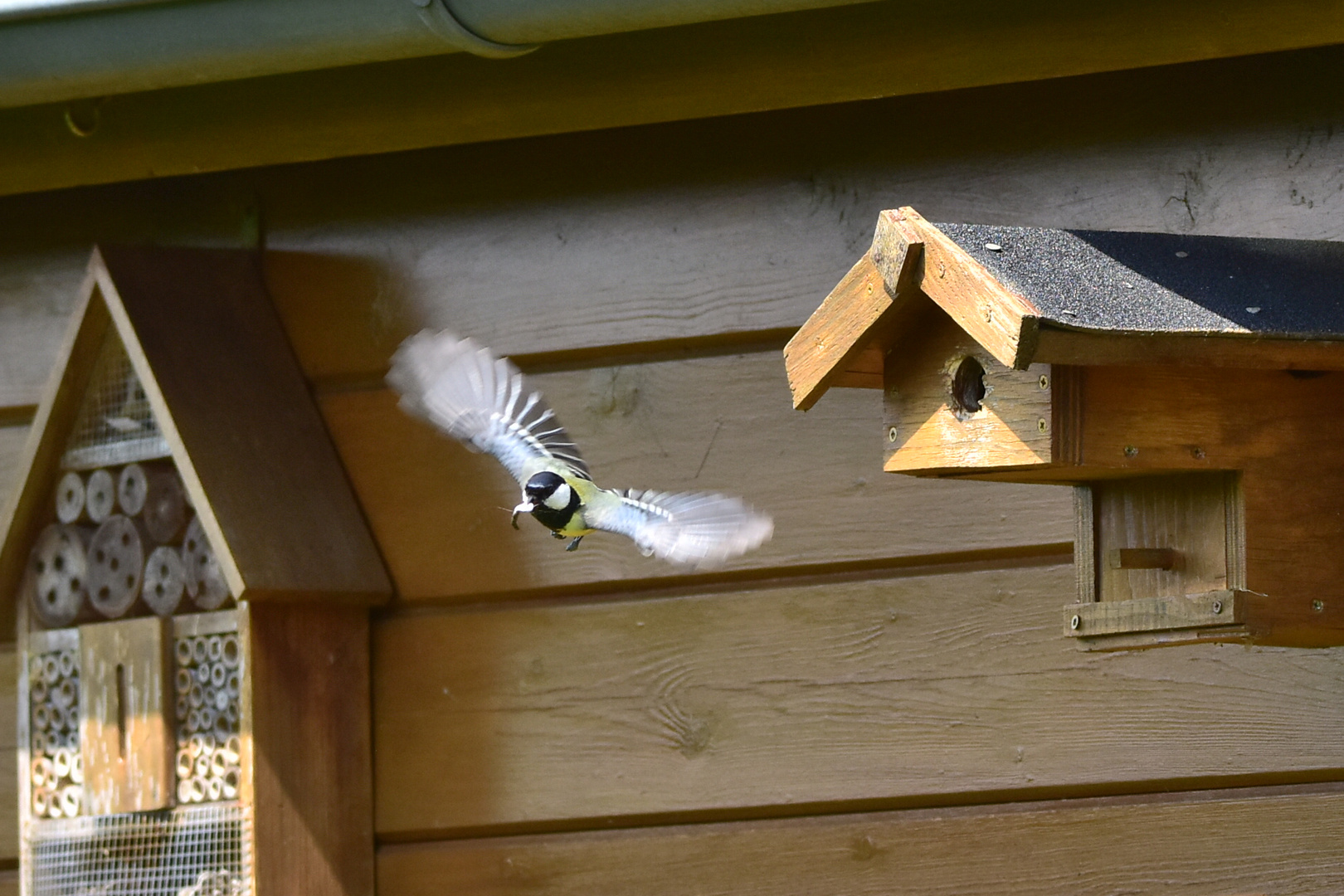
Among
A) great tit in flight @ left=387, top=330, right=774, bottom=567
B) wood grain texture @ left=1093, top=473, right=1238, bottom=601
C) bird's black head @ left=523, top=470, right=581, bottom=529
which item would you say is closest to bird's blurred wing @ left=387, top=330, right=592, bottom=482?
great tit in flight @ left=387, top=330, right=774, bottom=567

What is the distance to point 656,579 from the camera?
235 centimetres

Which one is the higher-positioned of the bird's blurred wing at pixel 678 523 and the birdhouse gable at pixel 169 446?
the birdhouse gable at pixel 169 446

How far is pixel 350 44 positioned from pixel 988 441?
866 millimetres

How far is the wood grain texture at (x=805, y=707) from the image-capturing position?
2086 mm

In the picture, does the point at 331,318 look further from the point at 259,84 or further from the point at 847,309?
the point at 847,309

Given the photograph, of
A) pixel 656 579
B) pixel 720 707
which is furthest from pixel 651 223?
Answer: pixel 720 707

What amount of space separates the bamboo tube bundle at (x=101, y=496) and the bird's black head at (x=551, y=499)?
2.59 ft

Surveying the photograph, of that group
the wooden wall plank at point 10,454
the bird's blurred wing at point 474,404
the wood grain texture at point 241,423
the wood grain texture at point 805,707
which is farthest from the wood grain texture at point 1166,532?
the wooden wall plank at point 10,454

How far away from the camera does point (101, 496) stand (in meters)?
2.44

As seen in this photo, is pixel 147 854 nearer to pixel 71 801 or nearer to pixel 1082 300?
pixel 71 801

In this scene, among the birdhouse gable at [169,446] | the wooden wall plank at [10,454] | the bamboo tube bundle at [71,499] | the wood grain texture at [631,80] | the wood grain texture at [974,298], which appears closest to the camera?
the wood grain texture at [974,298]

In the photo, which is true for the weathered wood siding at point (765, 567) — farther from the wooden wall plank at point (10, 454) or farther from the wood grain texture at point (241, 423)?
the wooden wall plank at point (10, 454)

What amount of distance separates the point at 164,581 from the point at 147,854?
0.34 meters

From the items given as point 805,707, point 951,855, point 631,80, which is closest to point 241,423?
point 631,80
